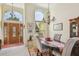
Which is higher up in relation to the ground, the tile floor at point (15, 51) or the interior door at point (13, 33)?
the interior door at point (13, 33)

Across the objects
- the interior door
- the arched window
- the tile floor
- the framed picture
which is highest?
the arched window

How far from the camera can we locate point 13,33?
202cm

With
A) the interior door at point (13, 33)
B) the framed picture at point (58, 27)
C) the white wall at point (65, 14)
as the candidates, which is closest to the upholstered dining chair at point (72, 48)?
the white wall at point (65, 14)

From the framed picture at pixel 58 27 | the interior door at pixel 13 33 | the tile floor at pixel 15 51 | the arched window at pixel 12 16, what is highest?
the arched window at pixel 12 16

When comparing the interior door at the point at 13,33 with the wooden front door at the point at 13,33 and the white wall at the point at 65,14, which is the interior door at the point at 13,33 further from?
the white wall at the point at 65,14

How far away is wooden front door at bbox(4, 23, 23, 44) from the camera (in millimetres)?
2000

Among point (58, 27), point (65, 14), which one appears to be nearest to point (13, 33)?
point (58, 27)

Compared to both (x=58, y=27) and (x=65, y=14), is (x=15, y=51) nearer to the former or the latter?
(x=58, y=27)

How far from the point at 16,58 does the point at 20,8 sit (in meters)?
0.71

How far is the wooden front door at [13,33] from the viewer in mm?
2000

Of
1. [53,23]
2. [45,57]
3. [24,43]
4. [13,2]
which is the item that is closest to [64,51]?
[45,57]

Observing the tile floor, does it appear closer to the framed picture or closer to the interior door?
the interior door

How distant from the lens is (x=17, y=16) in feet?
6.68

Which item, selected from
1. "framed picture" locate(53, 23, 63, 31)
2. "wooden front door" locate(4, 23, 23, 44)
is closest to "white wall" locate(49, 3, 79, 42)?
"framed picture" locate(53, 23, 63, 31)
